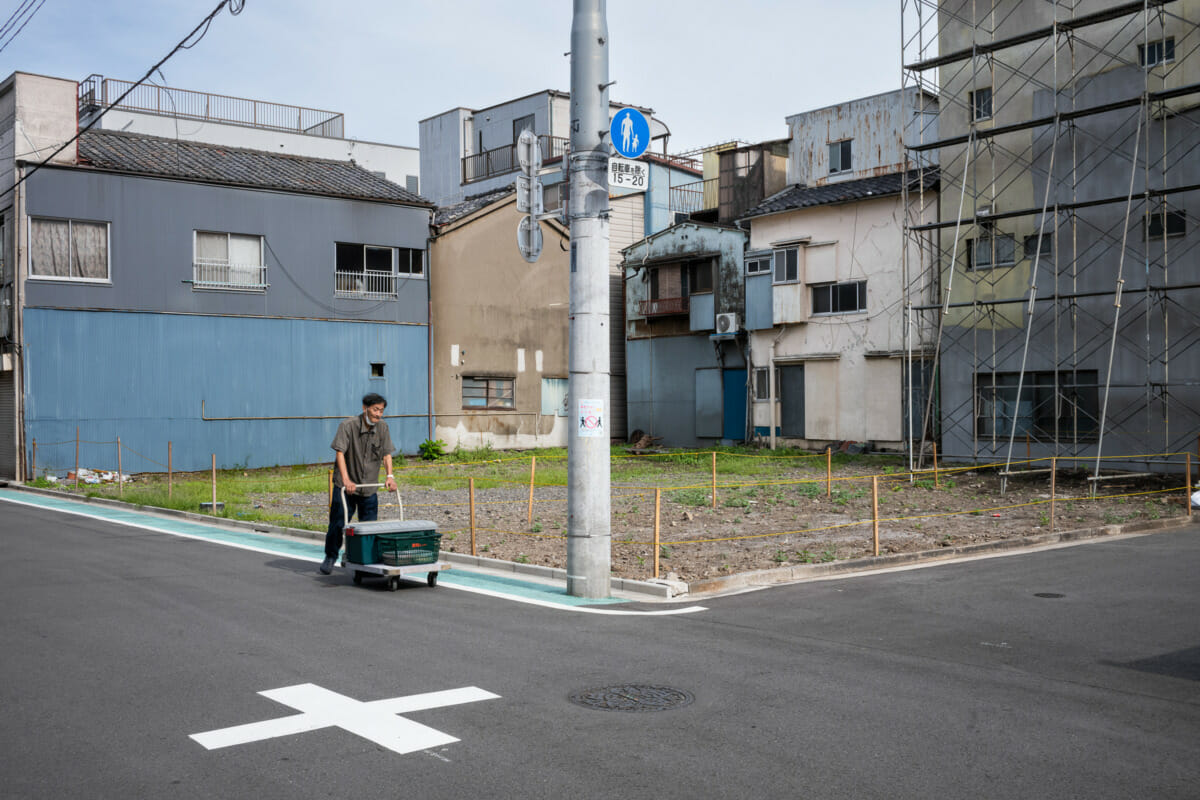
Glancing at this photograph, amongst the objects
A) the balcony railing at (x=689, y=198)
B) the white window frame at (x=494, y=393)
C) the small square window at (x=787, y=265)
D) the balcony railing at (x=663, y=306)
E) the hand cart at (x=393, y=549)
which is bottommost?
the hand cart at (x=393, y=549)

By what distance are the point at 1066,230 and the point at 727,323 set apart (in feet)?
41.3

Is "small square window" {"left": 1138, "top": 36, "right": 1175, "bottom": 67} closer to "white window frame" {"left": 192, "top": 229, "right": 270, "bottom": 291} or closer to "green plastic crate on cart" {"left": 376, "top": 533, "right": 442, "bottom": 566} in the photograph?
"green plastic crate on cart" {"left": 376, "top": 533, "right": 442, "bottom": 566}

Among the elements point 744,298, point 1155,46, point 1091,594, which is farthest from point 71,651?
point 744,298

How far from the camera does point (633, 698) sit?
617cm

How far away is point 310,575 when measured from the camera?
11.3 meters

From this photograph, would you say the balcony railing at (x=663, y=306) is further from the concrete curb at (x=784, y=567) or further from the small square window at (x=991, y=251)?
the concrete curb at (x=784, y=567)

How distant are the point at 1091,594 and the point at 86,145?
2784cm

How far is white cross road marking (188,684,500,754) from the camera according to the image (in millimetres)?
5348

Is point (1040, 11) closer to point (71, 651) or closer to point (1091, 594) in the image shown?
point (1091, 594)

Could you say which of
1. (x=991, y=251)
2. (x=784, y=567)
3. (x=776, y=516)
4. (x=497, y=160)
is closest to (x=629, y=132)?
(x=784, y=567)

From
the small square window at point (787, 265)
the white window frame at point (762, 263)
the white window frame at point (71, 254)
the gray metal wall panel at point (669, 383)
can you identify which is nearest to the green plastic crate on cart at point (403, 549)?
the white window frame at point (71, 254)

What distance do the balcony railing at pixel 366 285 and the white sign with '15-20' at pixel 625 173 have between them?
74.6 feet

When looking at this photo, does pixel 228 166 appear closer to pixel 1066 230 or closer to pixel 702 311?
pixel 702 311

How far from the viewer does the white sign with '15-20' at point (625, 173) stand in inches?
400
